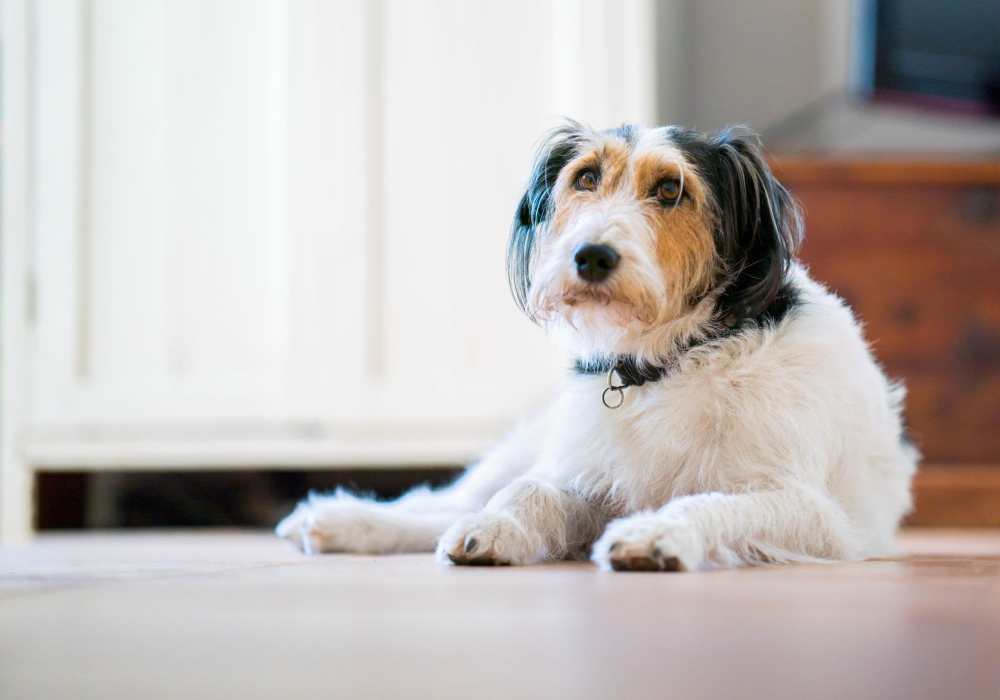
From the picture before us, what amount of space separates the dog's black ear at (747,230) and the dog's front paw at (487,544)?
1.55 feet

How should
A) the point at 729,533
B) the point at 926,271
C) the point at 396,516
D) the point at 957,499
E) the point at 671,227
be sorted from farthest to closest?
the point at 926,271 → the point at 957,499 → the point at 396,516 → the point at 671,227 → the point at 729,533

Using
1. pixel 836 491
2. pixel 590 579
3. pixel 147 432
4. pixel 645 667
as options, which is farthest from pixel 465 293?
pixel 645 667

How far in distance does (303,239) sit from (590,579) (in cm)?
244

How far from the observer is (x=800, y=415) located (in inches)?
68.3

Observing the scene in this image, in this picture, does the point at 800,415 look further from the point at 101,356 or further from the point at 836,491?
the point at 101,356

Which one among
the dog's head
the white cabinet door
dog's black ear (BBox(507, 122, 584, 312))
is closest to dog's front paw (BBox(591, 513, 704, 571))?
the dog's head

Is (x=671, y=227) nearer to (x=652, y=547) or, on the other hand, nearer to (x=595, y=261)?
(x=595, y=261)

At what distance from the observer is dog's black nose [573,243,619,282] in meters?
1.62

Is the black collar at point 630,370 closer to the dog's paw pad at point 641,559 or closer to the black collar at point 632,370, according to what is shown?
the black collar at point 632,370

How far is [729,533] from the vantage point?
5.18ft

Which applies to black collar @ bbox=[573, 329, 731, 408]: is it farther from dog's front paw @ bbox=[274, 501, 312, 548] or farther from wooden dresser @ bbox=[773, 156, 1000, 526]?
wooden dresser @ bbox=[773, 156, 1000, 526]

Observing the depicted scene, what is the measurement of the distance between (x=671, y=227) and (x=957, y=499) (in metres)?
2.33

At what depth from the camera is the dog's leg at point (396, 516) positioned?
1985 mm

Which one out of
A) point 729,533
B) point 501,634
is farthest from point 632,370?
point 501,634
